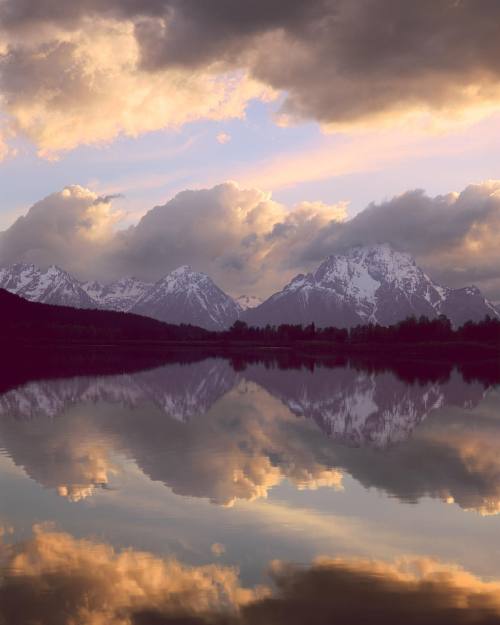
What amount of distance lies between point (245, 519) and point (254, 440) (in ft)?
63.2

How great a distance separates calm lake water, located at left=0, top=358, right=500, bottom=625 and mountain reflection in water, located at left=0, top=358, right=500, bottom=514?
0.22 meters

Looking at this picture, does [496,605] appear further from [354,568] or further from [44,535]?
[44,535]

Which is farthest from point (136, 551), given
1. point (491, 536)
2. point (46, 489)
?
point (491, 536)

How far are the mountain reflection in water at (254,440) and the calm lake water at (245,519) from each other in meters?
0.22

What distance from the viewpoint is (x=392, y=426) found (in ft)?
174

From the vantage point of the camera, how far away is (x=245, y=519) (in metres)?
25.8

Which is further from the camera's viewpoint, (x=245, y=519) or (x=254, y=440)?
(x=254, y=440)

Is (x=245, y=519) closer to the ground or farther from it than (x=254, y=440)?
farther from it

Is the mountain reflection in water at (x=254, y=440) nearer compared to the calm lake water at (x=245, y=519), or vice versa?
the calm lake water at (x=245, y=519)

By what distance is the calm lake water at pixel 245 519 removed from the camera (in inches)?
715

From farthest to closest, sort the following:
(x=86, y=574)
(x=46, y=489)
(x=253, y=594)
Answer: (x=46, y=489) < (x=86, y=574) < (x=253, y=594)

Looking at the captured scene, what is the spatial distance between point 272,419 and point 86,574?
37.4m

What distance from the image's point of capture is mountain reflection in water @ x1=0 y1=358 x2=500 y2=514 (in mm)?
32469

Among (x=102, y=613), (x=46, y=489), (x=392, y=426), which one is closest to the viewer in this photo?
(x=102, y=613)
